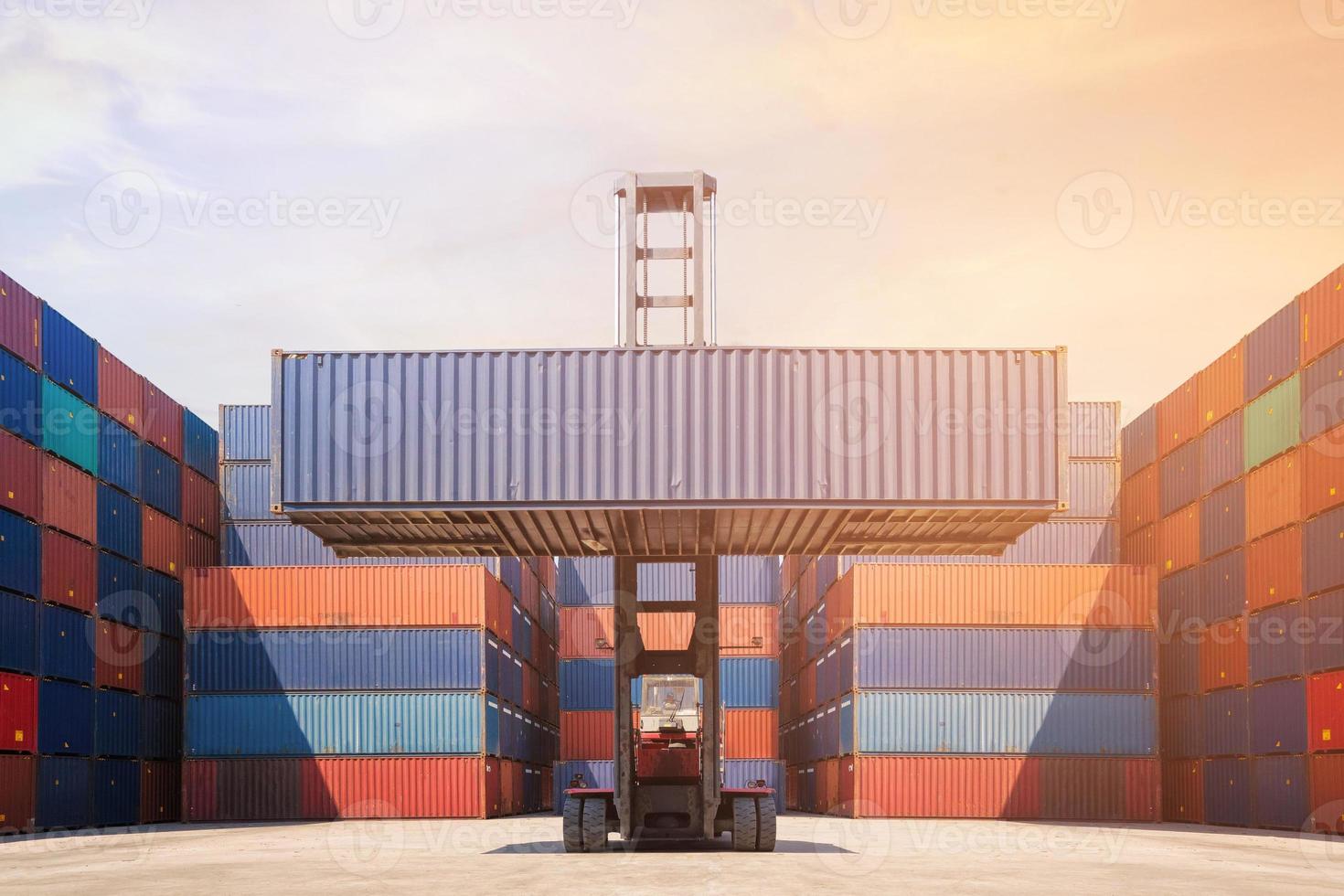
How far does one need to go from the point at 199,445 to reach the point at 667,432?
2929 cm

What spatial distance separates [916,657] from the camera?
4184 cm

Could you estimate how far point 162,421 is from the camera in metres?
45.8

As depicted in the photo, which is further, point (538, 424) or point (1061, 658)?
point (1061, 658)

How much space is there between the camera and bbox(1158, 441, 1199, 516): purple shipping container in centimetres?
4191

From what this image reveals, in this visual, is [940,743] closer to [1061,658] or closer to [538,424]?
[1061,658]

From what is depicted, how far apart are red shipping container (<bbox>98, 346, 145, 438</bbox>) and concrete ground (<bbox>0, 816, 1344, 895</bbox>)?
12531 millimetres

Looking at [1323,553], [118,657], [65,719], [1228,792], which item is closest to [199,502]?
[118,657]

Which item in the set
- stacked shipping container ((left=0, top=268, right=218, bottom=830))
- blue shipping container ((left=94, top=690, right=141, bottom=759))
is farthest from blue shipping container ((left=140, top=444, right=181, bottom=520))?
blue shipping container ((left=94, top=690, right=141, bottom=759))

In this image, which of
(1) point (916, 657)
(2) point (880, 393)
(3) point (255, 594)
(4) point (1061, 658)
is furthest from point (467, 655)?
(2) point (880, 393)

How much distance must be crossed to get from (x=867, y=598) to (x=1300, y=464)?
12.6 meters

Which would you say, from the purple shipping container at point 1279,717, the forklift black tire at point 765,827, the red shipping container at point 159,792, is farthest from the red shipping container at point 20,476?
the purple shipping container at point 1279,717

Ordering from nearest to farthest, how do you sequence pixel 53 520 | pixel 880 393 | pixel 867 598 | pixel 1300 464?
1. pixel 880 393
2. pixel 1300 464
3. pixel 53 520
4. pixel 867 598

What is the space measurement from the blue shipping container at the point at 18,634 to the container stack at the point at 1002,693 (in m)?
21.7

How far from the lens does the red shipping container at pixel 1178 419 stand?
4222 centimetres
